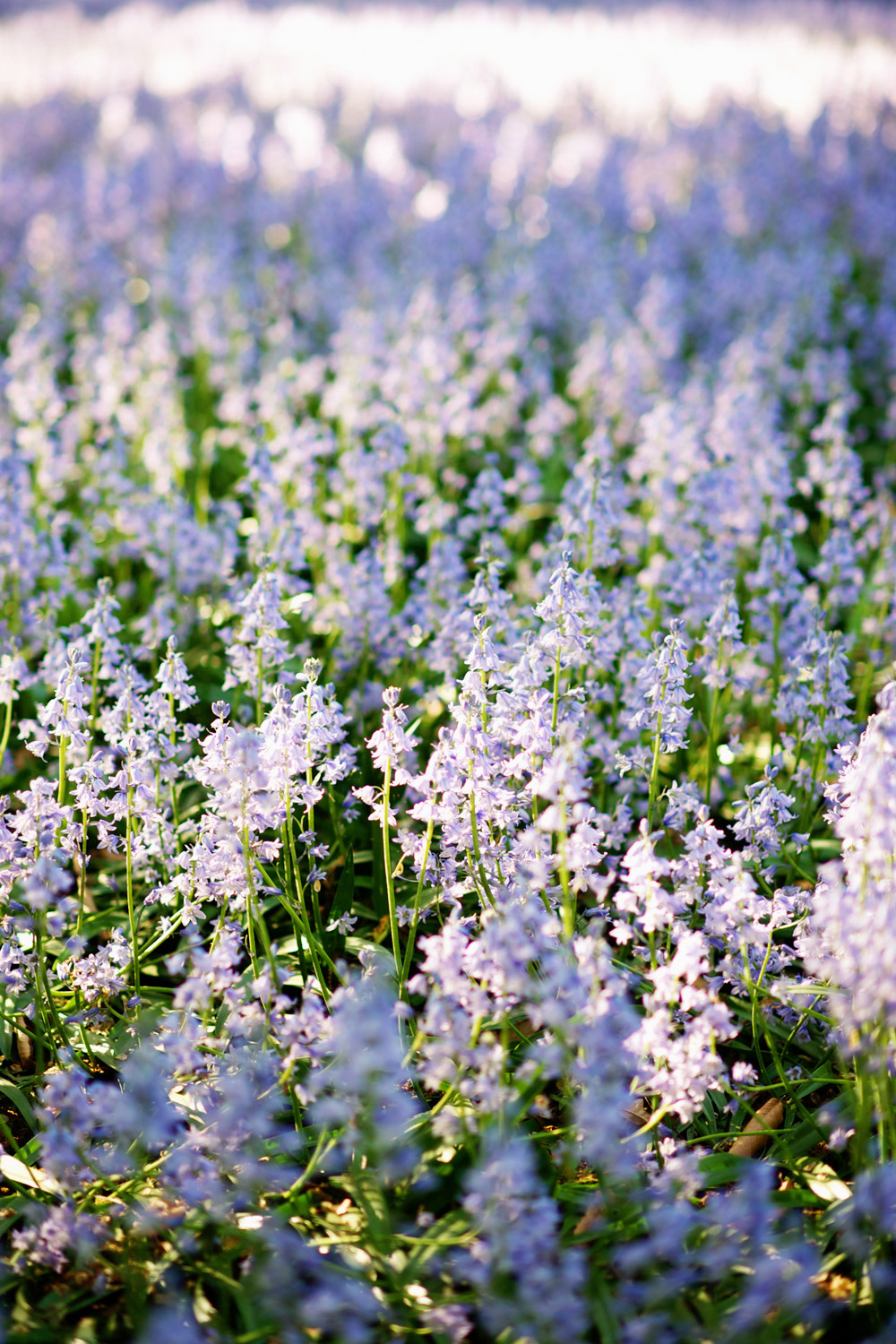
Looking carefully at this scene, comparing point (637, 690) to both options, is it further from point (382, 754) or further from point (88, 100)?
point (88, 100)

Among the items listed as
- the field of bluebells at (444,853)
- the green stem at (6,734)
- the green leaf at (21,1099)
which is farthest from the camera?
the green stem at (6,734)

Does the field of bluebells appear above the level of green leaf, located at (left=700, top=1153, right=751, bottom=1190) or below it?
above

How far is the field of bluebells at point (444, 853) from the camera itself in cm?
213

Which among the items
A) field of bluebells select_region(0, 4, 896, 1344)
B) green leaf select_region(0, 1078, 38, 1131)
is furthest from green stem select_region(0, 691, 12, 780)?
green leaf select_region(0, 1078, 38, 1131)

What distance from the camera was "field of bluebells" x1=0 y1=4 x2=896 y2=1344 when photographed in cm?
213

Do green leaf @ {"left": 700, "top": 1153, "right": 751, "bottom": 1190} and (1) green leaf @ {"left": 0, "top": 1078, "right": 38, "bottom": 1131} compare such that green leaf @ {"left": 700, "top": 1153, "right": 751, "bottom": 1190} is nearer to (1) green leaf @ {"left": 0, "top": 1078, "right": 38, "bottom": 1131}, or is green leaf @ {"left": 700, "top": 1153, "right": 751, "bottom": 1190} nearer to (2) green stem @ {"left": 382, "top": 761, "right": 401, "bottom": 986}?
(2) green stem @ {"left": 382, "top": 761, "right": 401, "bottom": 986}

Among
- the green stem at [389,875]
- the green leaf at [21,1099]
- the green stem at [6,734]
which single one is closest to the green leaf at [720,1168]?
the green stem at [389,875]

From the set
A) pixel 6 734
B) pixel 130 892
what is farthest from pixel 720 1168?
pixel 6 734

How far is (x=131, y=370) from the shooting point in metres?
5.98

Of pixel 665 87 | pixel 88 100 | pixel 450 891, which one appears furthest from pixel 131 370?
pixel 665 87

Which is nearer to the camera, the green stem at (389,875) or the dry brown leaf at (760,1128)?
the green stem at (389,875)

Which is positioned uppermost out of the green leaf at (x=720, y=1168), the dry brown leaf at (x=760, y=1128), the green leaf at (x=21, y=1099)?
the green leaf at (x=21, y=1099)

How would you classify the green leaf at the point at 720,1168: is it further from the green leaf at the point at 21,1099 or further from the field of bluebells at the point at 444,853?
the green leaf at the point at 21,1099

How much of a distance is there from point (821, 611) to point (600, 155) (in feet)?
32.6
